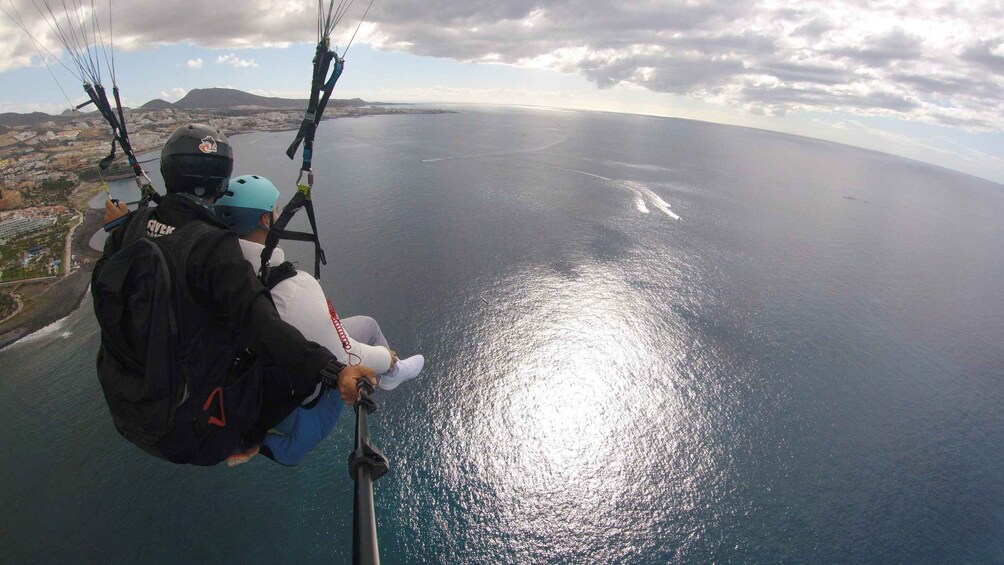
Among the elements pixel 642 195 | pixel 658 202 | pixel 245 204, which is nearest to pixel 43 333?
pixel 245 204

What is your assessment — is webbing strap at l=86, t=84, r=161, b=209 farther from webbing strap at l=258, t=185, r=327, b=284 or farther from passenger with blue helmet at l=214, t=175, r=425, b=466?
webbing strap at l=258, t=185, r=327, b=284

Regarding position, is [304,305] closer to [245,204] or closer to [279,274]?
[279,274]

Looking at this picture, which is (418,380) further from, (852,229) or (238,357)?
(852,229)

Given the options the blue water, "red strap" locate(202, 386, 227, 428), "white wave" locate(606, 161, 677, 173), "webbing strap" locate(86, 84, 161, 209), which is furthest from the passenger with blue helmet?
"white wave" locate(606, 161, 677, 173)

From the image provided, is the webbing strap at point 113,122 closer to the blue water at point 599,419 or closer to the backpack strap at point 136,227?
the backpack strap at point 136,227

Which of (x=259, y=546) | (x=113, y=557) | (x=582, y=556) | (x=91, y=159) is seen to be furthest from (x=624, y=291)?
(x=91, y=159)

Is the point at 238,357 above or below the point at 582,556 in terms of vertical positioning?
above
